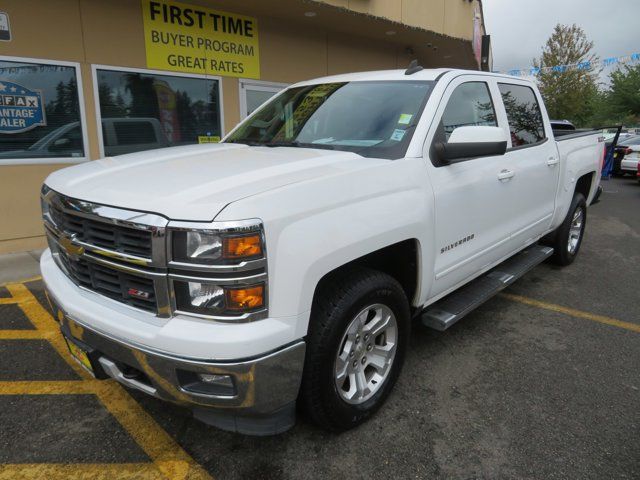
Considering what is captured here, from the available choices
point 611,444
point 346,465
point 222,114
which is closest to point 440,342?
point 611,444

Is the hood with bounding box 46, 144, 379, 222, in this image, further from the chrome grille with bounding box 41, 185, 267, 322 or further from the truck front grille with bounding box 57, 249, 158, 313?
the truck front grille with bounding box 57, 249, 158, 313

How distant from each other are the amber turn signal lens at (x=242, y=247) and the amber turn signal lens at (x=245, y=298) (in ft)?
0.46

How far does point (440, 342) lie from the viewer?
3652 mm

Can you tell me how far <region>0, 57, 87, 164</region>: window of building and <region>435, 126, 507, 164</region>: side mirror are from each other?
552 cm

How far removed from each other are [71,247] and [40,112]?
4.88 meters

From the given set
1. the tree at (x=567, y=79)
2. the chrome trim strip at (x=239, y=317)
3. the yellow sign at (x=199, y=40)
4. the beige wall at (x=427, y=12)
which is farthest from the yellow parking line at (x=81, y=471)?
the tree at (x=567, y=79)

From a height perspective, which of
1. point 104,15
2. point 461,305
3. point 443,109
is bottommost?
point 461,305

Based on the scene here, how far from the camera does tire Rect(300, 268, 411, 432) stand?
7.27ft

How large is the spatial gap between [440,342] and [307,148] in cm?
185

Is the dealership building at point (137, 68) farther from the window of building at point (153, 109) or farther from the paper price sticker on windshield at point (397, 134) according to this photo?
the paper price sticker on windshield at point (397, 134)

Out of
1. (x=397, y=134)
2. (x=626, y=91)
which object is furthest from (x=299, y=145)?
(x=626, y=91)

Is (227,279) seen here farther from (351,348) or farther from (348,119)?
(348,119)

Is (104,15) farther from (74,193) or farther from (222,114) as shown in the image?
(74,193)

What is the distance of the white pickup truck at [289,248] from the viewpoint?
189cm
